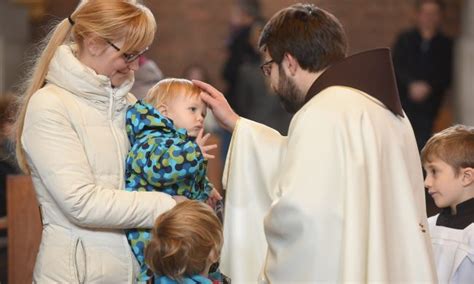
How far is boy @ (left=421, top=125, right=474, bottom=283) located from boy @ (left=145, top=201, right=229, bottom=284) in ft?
3.88

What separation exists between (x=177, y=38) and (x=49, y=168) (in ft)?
27.6

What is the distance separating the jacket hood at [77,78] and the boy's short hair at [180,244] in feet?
1.79

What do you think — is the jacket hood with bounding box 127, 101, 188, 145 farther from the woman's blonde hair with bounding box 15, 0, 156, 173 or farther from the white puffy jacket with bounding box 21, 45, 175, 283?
the woman's blonde hair with bounding box 15, 0, 156, 173

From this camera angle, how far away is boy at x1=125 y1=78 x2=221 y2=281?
4492mm

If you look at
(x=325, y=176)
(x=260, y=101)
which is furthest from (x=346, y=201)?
(x=260, y=101)

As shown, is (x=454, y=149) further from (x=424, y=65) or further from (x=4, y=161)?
(x=424, y=65)

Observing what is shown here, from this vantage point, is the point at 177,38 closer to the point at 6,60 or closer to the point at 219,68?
the point at 219,68

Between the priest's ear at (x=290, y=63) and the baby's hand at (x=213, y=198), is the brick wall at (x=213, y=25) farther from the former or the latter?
the priest's ear at (x=290, y=63)

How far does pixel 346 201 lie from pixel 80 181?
1.00m

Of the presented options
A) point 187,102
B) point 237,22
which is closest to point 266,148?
point 187,102

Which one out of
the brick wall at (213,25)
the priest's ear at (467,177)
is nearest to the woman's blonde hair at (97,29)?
the priest's ear at (467,177)

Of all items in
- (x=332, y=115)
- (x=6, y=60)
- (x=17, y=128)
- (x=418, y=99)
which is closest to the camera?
(x=332, y=115)

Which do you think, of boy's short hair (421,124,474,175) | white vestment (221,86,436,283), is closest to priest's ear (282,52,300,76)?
white vestment (221,86,436,283)

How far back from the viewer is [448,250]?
16.4ft
